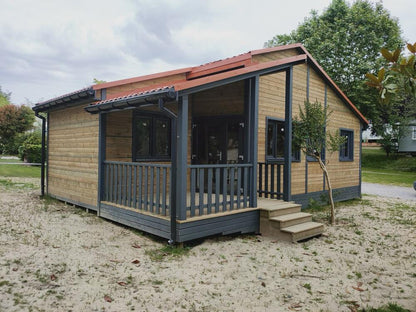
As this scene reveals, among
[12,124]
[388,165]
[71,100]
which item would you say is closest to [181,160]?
[71,100]

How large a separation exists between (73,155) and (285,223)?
223 inches

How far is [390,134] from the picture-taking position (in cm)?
2822

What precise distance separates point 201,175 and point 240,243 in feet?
4.72

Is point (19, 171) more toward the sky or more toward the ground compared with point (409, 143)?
more toward the ground

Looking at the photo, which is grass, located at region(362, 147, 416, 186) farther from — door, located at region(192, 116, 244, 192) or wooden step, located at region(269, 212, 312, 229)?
A: wooden step, located at region(269, 212, 312, 229)

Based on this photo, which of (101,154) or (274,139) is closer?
(101,154)

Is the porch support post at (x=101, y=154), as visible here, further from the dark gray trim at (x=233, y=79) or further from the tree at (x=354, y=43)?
the tree at (x=354, y=43)

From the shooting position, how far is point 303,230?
20.0ft

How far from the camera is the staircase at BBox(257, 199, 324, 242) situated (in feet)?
19.9

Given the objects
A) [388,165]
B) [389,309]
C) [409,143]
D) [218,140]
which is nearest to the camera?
[389,309]

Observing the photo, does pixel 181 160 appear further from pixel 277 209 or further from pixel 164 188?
pixel 277 209

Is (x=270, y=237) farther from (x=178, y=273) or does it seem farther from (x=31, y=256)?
(x=31, y=256)

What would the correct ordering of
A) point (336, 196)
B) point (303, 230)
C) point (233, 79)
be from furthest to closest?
point (336, 196) < point (303, 230) < point (233, 79)

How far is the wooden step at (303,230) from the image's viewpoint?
5.95 m
